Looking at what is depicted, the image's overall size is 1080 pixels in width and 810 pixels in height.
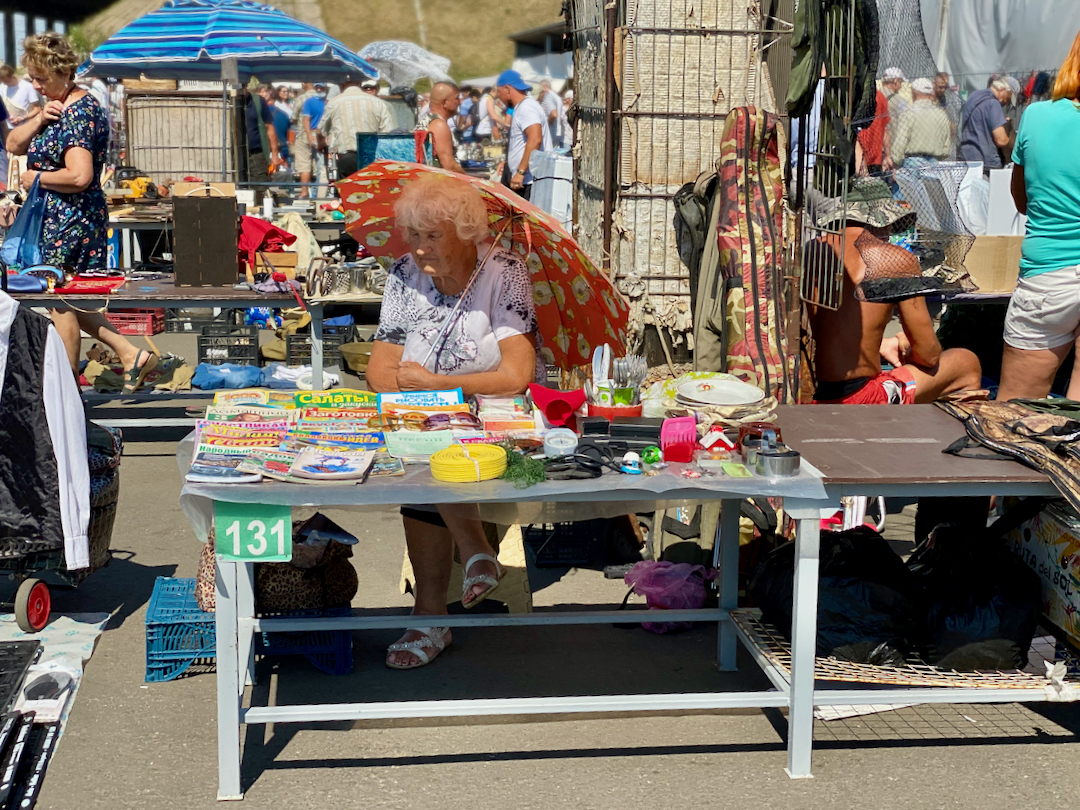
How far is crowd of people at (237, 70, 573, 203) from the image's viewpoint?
13023mm

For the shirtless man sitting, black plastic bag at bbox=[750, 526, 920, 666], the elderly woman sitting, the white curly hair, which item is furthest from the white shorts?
the white curly hair

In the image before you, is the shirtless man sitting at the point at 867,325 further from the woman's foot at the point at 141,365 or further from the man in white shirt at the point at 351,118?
the man in white shirt at the point at 351,118

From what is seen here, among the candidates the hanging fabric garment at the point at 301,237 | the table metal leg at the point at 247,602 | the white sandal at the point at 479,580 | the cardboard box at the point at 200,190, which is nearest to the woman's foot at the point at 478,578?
the white sandal at the point at 479,580

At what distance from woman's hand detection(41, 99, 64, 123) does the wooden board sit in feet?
15.5

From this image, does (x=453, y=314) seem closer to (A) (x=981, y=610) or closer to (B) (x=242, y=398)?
(B) (x=242, y=398)

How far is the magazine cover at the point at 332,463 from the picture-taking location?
3.03 m

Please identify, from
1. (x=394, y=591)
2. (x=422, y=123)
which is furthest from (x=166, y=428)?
(x=422, y=123)

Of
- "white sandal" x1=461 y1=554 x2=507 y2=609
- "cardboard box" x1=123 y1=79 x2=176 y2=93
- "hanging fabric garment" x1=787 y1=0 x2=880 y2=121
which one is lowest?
"white sandal" x1=461 y1=554 x2=507 y2=609

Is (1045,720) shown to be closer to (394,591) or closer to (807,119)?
(394,591)

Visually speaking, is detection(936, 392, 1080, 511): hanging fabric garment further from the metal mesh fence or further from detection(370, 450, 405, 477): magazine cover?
the metal mesh fence

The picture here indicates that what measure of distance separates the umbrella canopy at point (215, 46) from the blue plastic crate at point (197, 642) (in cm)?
1172

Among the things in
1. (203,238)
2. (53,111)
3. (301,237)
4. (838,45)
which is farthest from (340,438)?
(301,237)

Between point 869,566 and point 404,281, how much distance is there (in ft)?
6.44

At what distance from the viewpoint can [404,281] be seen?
→ 445 cm
